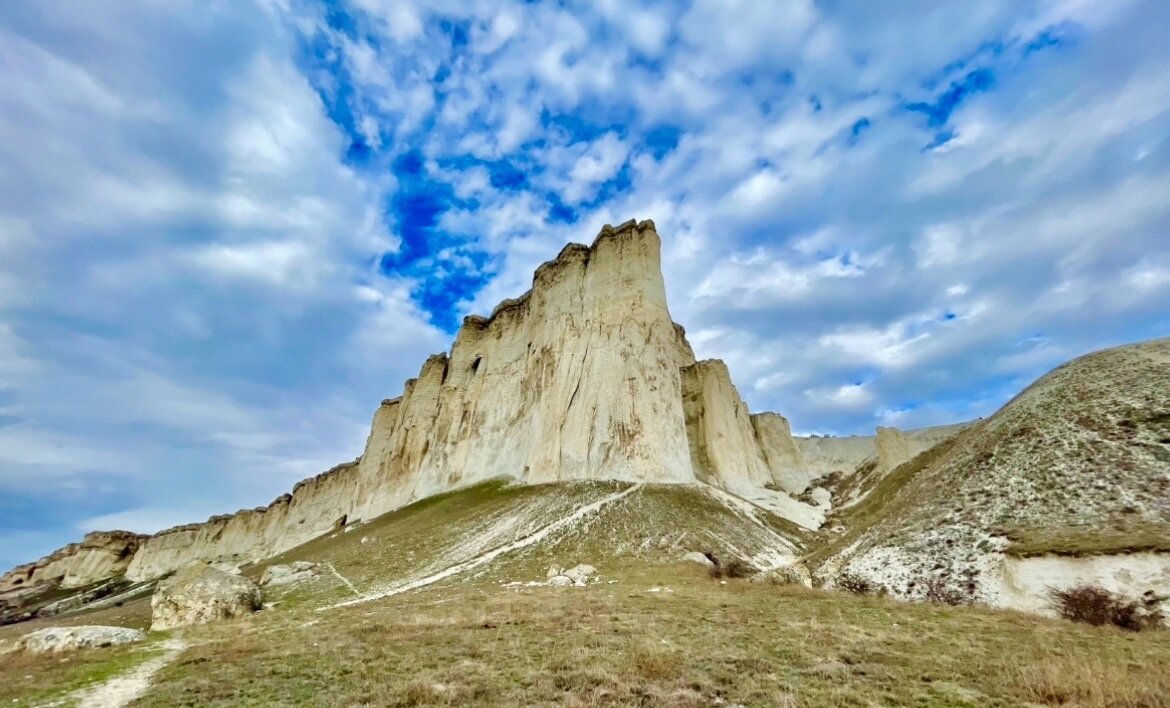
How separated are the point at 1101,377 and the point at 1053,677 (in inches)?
987

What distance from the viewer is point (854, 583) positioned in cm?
2120

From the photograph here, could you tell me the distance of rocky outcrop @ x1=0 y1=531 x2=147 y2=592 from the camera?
110188mm

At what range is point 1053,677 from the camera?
28.6ft

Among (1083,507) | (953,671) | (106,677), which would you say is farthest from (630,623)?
(1083,507)

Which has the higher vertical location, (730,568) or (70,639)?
(70,639)

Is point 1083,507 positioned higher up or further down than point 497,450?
further down

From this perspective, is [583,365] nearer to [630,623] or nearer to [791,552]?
[791,552]

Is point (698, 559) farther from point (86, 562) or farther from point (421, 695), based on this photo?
point (86, 562)

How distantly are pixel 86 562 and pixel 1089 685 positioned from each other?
15517cm

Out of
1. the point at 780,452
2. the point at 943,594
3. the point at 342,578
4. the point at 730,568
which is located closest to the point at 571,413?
the point at 730,568

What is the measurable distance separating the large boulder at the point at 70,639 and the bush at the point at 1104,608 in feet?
93.1

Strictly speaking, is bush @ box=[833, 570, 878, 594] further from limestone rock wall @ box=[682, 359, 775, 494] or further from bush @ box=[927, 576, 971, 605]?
limestone rock wall @ box=[682, 359, 775, 494]

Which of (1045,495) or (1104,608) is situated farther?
(1045,495)

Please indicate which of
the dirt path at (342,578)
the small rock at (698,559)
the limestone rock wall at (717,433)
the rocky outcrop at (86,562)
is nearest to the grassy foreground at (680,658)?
the dirt path at (342,578)
